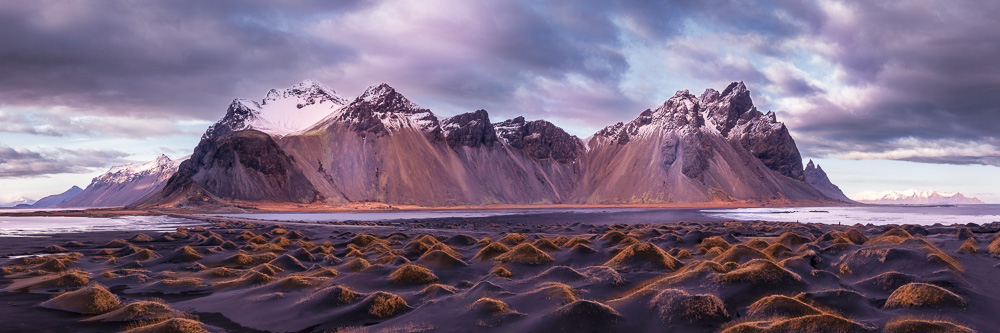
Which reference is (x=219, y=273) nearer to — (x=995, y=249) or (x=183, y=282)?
(x=183, y=282)

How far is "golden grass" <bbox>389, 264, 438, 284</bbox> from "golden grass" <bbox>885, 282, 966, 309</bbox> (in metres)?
13.3

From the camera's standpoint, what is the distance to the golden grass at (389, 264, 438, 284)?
18891 millimetres

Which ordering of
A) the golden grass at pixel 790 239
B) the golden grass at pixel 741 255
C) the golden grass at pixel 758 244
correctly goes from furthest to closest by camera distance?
the golden grass at pixel 790 239, the golden grass at pixel 758 244, the golden grass at pixel 741 255

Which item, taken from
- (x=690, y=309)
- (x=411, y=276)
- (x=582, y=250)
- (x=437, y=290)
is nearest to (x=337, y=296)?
(x=437, y=290)

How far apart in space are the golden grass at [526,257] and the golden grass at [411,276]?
13.1 ft

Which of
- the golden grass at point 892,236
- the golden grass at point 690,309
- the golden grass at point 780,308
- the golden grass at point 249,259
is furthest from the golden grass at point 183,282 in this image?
the golden grass at point 892,236

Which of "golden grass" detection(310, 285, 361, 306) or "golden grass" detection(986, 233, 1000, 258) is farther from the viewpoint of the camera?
"golden grass" detection(986, 233, 1000, 258)

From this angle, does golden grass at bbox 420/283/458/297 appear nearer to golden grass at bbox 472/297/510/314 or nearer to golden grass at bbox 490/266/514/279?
golden grass at bbox 472/297/510/314

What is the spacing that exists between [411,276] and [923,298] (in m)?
14.5

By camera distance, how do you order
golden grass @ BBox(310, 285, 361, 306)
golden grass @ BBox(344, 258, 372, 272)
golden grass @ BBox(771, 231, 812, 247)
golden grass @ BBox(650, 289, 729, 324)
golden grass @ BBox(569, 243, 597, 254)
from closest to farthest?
golden grass @ BBox(650, 289, 729, 324) < golden grass @ BBox(310, 285, 361, 306) < golden grass @ BBox(344, 258, 372, 272) < golden grass @ BBox(569, 243, 597, 254) < golden grass @ BBox(771, 231, 812, 247)

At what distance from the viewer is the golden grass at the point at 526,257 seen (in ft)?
72.3

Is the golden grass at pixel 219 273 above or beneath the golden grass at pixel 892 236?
beneath

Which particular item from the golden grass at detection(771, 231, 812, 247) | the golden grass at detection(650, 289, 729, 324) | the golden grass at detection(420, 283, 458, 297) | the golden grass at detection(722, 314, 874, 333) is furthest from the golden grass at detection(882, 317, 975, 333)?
the golden grass at detection(771, 231, 812, 247)

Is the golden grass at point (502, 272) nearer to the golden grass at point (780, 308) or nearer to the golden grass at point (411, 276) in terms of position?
the golden grass at point (411, 276)
